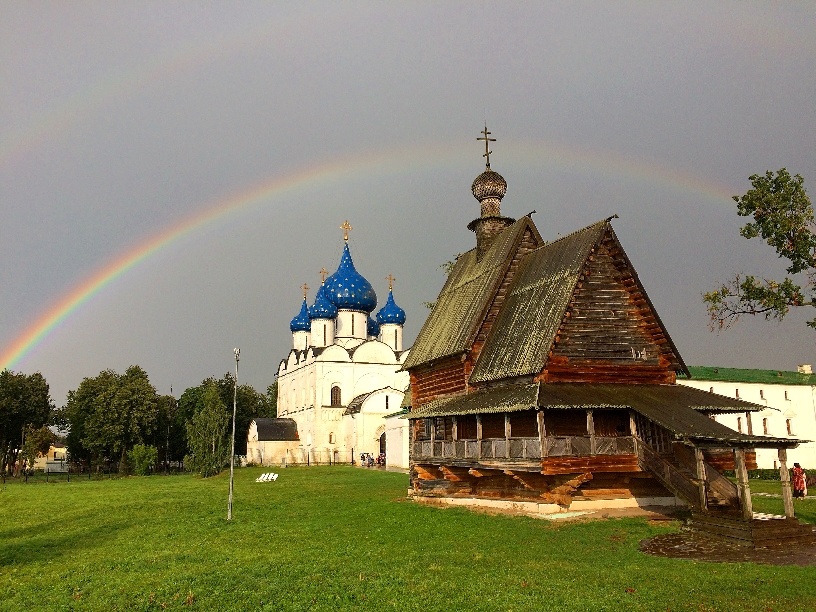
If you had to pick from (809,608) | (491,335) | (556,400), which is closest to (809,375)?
(491,335)

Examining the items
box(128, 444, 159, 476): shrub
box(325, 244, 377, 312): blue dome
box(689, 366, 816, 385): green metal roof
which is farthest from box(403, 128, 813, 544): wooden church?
box(325, 244, 377, 312): blue dome

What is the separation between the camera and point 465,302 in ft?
87.6

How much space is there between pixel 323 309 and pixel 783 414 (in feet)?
136

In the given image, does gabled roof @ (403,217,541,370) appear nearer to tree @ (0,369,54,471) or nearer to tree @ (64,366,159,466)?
tree @ (64,366,159,466)

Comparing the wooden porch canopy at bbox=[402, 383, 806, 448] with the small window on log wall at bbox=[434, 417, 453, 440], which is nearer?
the wooden porch canopy at bbox=[402, 383, 806, 448]

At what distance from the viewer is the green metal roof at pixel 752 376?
1789 inches

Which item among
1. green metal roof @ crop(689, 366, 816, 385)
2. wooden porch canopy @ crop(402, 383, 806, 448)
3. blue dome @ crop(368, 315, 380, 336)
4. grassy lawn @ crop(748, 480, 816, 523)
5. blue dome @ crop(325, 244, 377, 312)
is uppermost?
blue dome @ crop(325, 244, 377, 312)

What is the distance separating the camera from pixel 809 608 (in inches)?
370

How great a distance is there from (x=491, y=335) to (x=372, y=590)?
14.2 meters

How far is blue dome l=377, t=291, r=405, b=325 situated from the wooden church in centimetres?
4299

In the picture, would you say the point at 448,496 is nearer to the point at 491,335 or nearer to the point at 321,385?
the point at 491,335

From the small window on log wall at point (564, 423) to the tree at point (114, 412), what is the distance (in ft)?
163

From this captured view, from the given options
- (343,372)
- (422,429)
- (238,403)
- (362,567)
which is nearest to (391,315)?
(343,372)

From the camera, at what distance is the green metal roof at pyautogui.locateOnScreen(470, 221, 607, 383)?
20.7 meters
